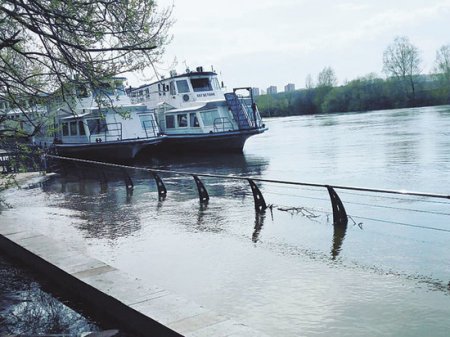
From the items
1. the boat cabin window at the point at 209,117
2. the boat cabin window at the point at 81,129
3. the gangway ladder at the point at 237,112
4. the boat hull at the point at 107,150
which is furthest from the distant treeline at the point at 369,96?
the boat cabin window at the point at 81,129

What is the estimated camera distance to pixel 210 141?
35.8 m

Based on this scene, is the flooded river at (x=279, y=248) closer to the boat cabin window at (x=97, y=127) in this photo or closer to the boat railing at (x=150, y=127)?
the boat cabin window at (x=97, y=127)

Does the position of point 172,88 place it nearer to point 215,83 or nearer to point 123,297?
point 215,83

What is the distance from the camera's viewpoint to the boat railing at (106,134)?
3262 cm

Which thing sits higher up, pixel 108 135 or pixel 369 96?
pixel 369 96

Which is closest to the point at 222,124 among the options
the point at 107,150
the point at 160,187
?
the point at 107,150

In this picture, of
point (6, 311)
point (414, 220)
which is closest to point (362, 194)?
point (414, 220)

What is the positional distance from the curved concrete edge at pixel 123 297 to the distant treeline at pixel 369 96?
9701 cm

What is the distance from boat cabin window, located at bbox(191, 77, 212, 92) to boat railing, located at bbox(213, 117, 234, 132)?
15.3ft

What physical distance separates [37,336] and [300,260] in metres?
4.11

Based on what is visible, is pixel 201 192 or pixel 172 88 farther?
Answer: pixel 172 88

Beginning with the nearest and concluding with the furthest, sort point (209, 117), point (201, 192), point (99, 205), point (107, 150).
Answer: point (201, 192) < point (99, 205) < point (107, 150) < point (209, 117)

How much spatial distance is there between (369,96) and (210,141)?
74804 mm

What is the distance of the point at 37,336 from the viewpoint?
5137mm
